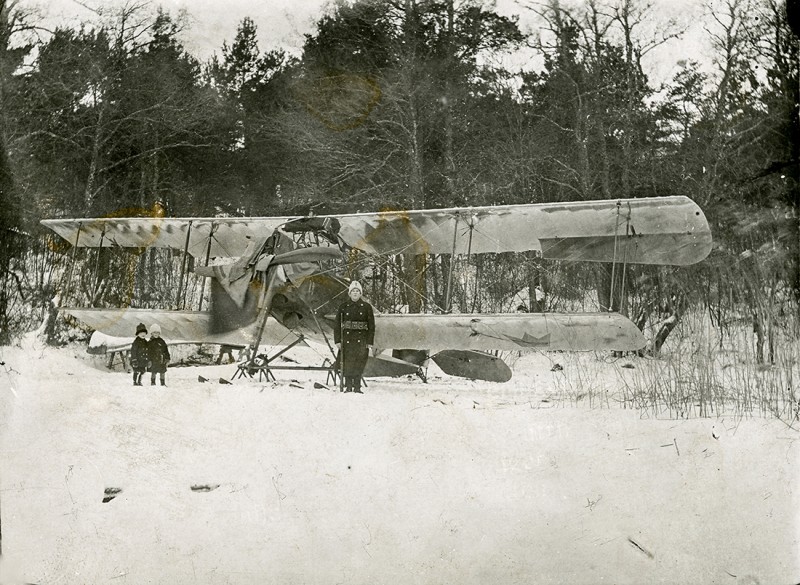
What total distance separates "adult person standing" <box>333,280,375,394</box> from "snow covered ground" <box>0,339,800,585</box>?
78cm

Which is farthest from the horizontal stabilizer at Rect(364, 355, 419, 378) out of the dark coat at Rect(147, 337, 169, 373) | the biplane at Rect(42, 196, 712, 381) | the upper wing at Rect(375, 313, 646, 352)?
the dark coat at Rect(147, 337, 169, 373)

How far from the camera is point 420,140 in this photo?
8.65 m

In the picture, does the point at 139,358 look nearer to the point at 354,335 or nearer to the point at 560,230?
the point at 354,335

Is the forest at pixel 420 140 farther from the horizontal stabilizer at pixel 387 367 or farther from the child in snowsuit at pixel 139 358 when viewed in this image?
the horizontal stabilizer at pixel 387 367

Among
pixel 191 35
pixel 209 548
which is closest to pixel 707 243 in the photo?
pixel 209 548

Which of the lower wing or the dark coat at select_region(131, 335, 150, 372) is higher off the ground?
the lower wing

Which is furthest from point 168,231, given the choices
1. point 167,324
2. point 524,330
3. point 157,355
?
point 524,330

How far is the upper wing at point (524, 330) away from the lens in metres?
4.61

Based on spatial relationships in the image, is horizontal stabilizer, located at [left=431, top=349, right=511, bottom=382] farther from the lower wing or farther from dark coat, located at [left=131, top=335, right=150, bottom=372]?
dark coat, located at [left=131, top=335, right=150, bottom=372]

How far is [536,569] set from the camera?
2.85m

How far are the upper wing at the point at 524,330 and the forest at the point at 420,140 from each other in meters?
0.26

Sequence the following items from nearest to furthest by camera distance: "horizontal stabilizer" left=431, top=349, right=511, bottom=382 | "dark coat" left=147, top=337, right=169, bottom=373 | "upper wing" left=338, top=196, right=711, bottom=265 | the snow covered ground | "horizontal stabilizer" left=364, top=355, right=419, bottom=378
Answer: the snow covered ground, "dark coat" left=147, top=337, right=169, bottom=373, "upper wing" left=338, top=196, right=711, bottom=265, "horizontal stabilizer" left=431, top=349, right=511, bottom=382, "horizontal stabilizer" left=364, top=355, right=419, bottom=378

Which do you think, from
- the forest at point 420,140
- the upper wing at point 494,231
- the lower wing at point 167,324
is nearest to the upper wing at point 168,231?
the upper wing at point 494,231

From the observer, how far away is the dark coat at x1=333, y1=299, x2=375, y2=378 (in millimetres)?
4590
